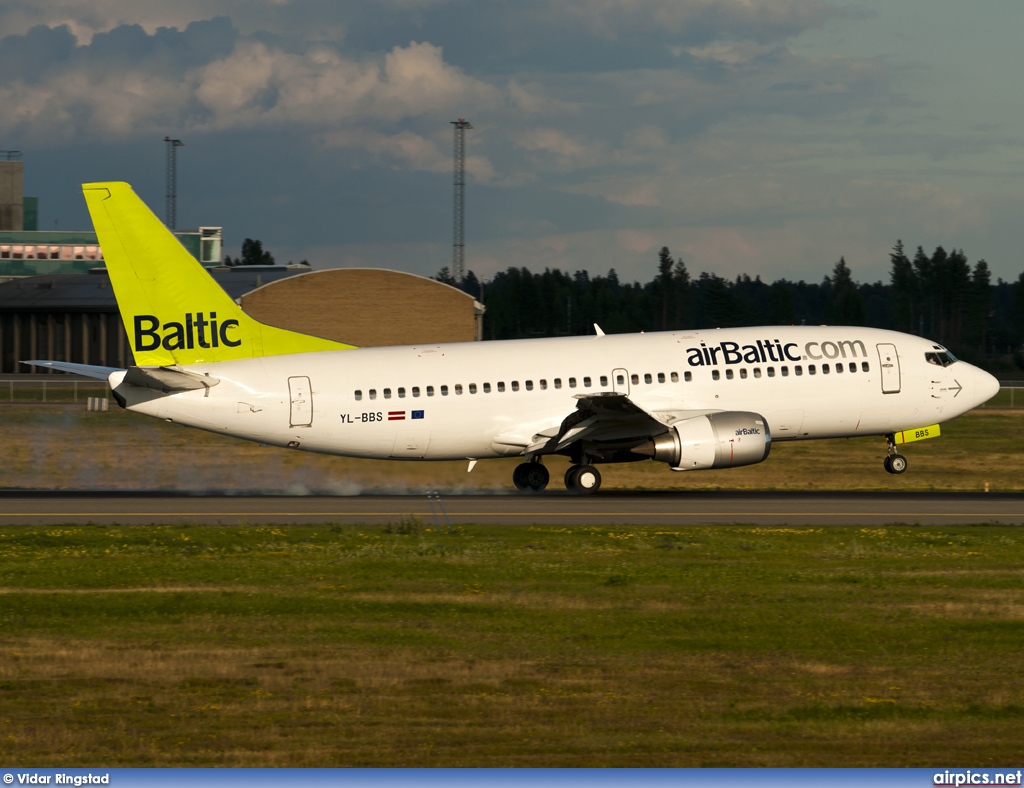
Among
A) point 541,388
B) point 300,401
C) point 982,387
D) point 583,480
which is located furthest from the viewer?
point 982,387

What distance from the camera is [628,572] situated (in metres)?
21.5

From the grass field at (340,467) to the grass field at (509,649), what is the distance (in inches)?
448

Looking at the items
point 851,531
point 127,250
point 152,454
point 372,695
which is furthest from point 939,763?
point 152,454

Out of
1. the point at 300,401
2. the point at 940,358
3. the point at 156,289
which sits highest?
the point at 156,289

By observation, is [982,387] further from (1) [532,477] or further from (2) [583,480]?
(1) [532,477]

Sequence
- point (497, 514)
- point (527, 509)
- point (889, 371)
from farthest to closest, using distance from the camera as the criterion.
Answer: point (889, 371), point (527, 509), point (497, 514)

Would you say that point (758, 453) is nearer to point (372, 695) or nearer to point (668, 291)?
point (372, 695)

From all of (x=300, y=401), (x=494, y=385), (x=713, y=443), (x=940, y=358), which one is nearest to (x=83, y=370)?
(x=300, y=401)

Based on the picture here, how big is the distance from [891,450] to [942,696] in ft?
79.6

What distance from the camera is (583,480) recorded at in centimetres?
3441

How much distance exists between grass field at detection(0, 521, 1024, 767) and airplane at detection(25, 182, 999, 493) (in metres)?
7.23

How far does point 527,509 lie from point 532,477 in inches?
187

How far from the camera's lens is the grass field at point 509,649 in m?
12.3

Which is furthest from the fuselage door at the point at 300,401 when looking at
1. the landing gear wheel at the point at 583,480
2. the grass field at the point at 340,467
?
the landing gear wheel at the point at 583,480
